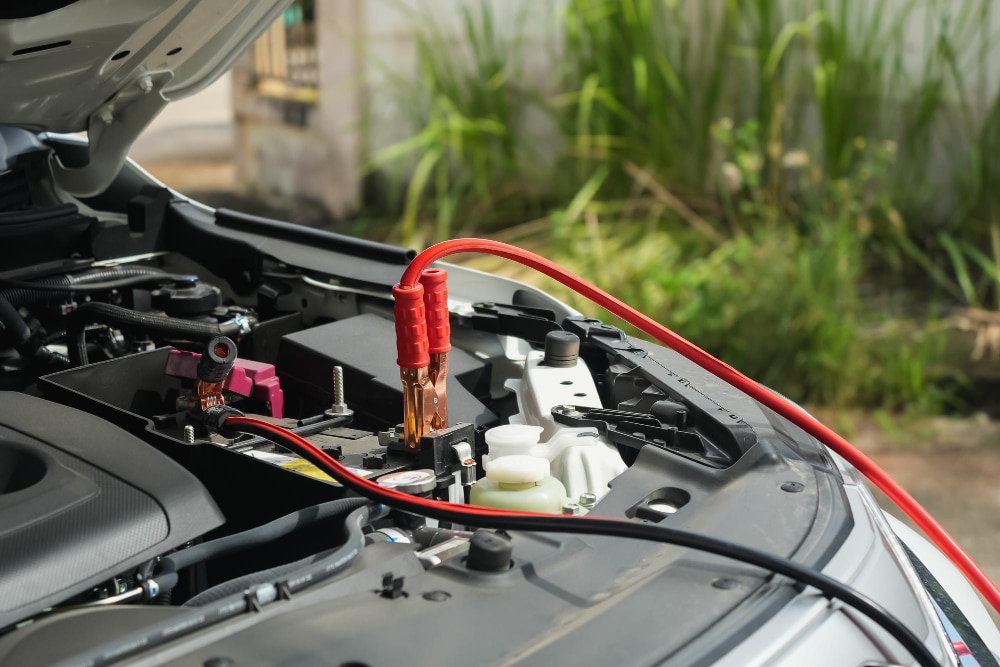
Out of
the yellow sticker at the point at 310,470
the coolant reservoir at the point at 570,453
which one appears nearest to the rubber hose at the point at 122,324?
the yellow sticker at the point at 310,470

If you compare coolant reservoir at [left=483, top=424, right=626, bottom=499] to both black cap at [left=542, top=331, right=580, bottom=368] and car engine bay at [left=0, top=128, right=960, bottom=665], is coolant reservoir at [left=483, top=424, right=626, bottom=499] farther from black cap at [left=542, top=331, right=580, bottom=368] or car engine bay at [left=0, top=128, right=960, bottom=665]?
black cap at [left=542, top=331, right=580, bottom=368]

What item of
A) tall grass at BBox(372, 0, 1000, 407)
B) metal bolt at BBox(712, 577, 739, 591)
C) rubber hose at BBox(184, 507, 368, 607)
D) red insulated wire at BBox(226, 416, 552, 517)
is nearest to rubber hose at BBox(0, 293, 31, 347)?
red insulated wire at BBox(226, 416, 552, 517)

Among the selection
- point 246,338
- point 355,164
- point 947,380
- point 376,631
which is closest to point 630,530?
point 376,631

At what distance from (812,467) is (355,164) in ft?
17.2

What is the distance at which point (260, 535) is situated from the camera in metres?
1.59

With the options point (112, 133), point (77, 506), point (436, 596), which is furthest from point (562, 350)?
point (112, 133)

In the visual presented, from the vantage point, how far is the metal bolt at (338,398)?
6.52 ft

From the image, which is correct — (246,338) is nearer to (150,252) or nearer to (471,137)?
(150,252)

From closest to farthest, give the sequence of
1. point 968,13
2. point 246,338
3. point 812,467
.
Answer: point 812,467
point 246,338
point 968,13

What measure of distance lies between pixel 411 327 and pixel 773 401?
63cm

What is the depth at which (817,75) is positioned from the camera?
5.32 meters

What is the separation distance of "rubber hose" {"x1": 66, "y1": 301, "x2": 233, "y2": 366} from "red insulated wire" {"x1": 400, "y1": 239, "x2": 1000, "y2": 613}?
505mm

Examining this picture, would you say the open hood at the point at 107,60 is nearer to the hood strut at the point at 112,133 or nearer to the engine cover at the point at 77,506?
the hood strut at the point at 112,133

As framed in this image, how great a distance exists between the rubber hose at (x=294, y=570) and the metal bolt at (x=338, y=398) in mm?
482
